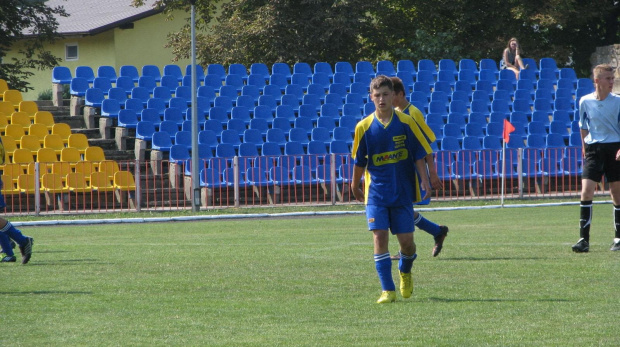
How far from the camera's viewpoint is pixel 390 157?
796 centimetres

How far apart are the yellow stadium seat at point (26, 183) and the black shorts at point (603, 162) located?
14.2m

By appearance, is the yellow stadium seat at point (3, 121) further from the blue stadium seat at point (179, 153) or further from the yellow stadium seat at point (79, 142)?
the blue stadium seat at point (179, 153)

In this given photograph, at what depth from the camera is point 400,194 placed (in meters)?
7.96

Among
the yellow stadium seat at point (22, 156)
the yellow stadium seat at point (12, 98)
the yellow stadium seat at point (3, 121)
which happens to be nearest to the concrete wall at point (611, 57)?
the yellow stadium seat at point (22, 156)

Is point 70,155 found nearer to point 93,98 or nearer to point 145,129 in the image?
point 145,129

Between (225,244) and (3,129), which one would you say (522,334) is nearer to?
(225,244)

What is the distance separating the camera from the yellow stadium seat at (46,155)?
75.5 ft

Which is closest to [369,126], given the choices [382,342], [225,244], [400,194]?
[400,194]

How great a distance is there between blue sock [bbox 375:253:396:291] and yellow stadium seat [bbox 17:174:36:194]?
50.0ft

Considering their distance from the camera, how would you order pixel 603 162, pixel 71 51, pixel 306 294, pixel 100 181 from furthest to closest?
pixel 71 51 < pixel 100 181 < pixel 603 162 < pixel 306 294

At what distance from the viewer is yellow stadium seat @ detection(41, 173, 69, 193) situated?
21906 mm

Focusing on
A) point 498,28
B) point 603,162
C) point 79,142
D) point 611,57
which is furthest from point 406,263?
point 498,28

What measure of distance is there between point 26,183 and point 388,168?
15380 millimetres

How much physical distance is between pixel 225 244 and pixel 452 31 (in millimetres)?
23941
